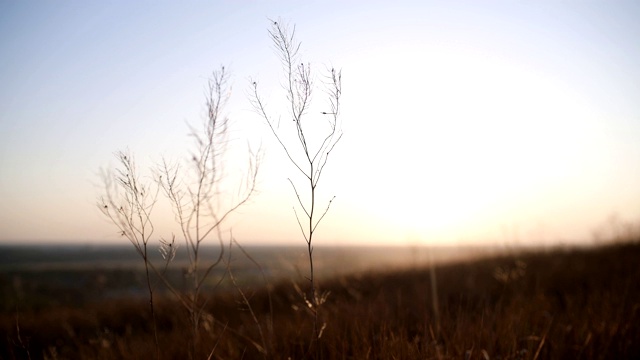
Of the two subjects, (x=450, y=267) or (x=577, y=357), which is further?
(x=450, y=267)

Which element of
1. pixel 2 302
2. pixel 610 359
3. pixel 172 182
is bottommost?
pixel 2 302

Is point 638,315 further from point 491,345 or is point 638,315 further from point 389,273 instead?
point 389,273

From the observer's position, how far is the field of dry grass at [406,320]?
266 centimetres

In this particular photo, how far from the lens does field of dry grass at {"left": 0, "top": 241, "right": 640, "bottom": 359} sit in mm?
2660

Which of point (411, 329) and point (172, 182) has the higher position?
point (172, 182)

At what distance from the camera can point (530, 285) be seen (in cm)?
618

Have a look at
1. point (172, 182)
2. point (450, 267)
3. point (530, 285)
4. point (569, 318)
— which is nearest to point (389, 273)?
point (450, 267)

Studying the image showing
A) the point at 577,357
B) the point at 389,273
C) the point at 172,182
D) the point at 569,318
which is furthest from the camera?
the point at 389,273

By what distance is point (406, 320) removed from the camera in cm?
371

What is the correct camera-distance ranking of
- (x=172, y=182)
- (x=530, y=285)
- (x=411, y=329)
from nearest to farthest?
(x=172, y=182) < (x=411, y=329) < (x=530, y=285)

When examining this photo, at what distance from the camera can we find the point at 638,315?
359 cm

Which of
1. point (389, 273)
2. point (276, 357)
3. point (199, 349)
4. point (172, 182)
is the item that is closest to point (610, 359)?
point (276, 357)

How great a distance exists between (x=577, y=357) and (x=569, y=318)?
92 cm

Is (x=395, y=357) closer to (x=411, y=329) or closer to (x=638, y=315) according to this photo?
(x=411, y=329)
